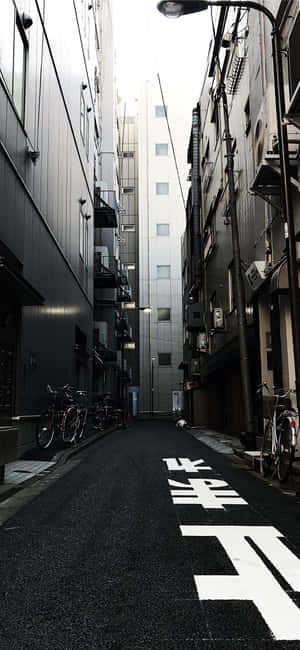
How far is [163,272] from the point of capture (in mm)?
54406

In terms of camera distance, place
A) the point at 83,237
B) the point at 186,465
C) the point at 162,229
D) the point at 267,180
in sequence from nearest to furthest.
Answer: the point at 186,465, the point at 267,180, the point at 83,237, the point at 162,229

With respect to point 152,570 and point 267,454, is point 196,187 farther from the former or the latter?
point 152,570

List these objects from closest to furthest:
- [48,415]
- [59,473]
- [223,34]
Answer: [59,473] → [48,415] → [223,34]

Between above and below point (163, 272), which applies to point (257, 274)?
below

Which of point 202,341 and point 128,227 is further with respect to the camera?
point 128,227

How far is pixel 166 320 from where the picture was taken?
53.3 meters

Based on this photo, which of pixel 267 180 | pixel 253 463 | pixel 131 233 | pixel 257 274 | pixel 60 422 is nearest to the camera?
pixel 253 463

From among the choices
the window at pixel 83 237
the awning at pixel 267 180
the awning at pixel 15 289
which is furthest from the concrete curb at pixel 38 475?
the window at pixel 83 237

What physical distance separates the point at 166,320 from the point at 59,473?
148 feet

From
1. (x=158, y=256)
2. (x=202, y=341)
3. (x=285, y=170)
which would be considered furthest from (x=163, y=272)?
(x=285, y=170)

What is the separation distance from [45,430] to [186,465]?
3345mm

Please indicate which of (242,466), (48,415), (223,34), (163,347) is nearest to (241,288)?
(242,466)

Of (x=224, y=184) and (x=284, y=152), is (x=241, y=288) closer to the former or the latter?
(x=284, y=152)

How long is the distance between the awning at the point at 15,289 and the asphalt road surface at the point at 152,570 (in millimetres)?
2961
